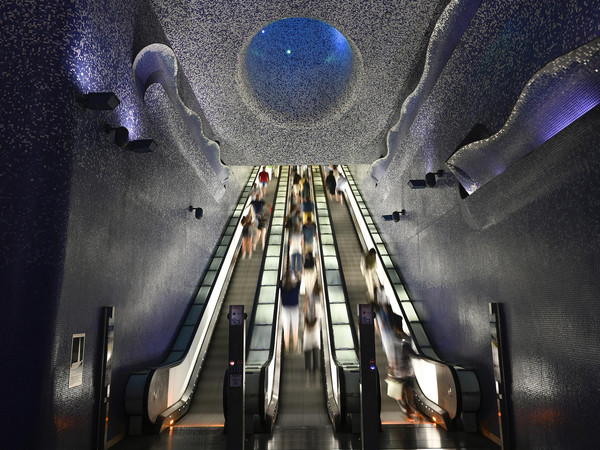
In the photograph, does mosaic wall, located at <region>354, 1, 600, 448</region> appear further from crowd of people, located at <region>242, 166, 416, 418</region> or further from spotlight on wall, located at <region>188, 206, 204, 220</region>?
spotlight on wall, located at <region>188, 206, 204, 220</region>

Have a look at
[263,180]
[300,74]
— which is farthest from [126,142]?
[263,180]

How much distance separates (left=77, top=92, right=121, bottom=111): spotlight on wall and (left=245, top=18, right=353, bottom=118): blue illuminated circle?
407cm

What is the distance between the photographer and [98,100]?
3654 mm

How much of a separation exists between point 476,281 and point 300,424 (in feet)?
8.85

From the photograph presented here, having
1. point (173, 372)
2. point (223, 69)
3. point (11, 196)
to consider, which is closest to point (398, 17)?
point (223, 69)

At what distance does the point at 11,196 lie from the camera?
10.5 ft

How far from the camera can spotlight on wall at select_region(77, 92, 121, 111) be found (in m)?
3.66

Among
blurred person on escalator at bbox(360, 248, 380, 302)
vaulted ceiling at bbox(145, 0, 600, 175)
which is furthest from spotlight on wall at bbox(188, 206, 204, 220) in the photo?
blurred person on escalator at bbox(360, 248, 380, 302)

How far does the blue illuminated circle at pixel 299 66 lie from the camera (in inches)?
285

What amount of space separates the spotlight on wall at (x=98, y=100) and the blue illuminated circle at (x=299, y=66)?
13.3ft

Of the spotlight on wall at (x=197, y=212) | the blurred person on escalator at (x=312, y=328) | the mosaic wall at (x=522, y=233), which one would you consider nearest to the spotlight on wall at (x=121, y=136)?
the spotlight on wall at (x=197, y=212)

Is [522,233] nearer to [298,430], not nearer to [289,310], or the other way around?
[298,430]

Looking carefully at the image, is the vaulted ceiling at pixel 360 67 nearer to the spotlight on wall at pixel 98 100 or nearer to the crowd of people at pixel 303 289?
the crowd of people at pixel 303 289

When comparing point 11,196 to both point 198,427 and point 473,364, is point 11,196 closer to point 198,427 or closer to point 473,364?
point 198,427
